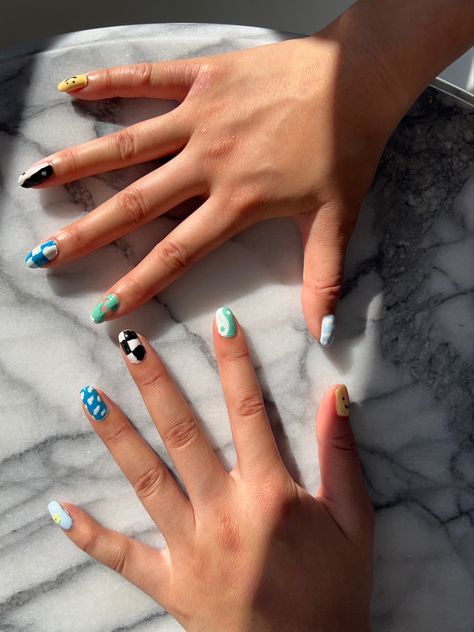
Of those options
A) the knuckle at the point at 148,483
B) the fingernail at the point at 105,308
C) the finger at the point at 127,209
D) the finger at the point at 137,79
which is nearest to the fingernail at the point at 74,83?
the finger at the point at 137,79

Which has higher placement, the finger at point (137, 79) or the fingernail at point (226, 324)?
the finger at point (137, 79)

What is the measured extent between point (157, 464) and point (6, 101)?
47 centimetres

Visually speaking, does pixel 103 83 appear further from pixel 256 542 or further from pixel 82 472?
pixel 256 542

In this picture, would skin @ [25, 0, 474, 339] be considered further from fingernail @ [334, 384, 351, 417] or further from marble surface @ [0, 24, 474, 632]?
fingernail @ [334, 384, 351, 417]

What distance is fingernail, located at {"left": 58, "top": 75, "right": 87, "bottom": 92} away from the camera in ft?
2.49

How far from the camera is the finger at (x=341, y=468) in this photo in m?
0.78

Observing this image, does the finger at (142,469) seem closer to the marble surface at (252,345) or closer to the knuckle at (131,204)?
the marble surface at (252,345)

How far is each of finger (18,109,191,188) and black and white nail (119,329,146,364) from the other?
197mm

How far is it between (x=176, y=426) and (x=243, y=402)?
0.08 meters

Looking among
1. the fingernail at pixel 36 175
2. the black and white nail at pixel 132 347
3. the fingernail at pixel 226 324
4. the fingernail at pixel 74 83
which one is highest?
the fingernail at pixel 74 83

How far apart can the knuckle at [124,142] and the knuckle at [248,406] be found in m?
0.31

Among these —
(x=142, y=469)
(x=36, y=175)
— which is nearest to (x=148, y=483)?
(x=142, y=469)

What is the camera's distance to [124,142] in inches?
29.7

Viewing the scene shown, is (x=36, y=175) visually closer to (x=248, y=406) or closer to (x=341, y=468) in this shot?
(x=248, y=406)
